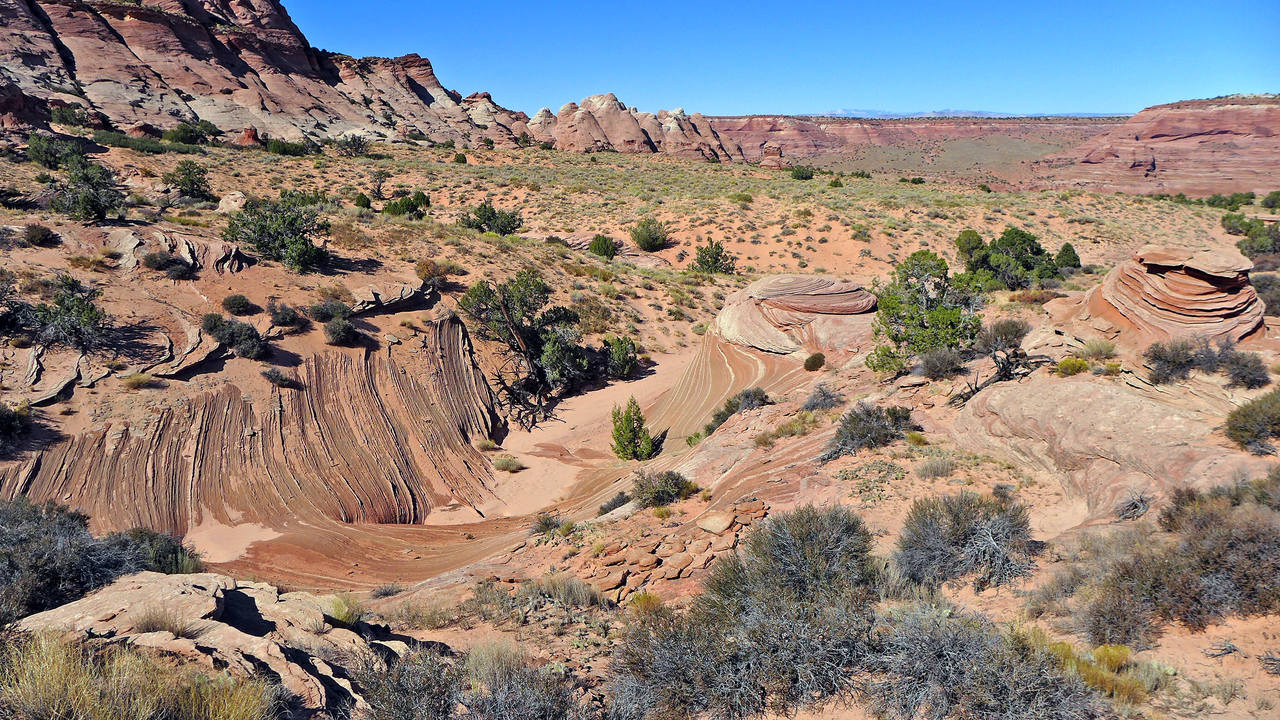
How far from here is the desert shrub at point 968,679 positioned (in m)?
3.96

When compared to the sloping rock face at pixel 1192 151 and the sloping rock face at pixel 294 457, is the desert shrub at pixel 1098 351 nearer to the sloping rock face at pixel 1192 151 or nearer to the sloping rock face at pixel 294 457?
the sloping rock face at pixel 294 457

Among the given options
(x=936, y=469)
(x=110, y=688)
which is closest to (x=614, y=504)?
(x=936, y=469)

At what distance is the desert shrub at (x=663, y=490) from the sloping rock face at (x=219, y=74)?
51.6 m

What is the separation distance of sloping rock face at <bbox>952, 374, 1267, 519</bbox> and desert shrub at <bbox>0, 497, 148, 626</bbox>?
11.6 m

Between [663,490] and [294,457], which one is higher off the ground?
[294,457]

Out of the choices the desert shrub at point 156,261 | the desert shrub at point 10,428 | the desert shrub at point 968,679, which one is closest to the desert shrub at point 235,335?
the desert shrub at point 156,261

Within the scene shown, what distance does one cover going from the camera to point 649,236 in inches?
1336

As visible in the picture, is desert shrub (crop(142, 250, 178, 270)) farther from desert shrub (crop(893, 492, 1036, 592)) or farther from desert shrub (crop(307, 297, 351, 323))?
desert shrub (crop(893, 492, 1036, 592))

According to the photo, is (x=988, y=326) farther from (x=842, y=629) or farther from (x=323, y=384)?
(x=323, y=384)

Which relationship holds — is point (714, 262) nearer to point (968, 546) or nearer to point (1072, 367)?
point (1072, 367)

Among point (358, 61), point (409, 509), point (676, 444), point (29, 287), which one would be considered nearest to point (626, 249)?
point (676, 444)

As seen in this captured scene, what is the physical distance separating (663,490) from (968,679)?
21.3 ft

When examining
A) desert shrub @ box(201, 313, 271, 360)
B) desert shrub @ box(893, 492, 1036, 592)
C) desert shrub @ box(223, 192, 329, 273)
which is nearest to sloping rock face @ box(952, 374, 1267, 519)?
desert shrub @ box(893, 492, 1036, 592)

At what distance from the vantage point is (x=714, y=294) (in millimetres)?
27656
